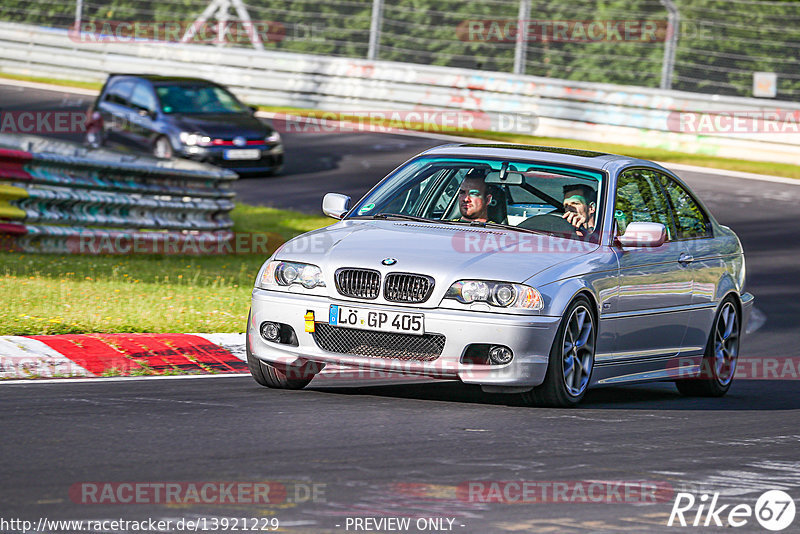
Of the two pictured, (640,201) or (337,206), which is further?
(640,201)

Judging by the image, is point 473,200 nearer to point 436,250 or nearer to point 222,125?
point 436,250

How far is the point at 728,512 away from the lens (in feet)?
19.4

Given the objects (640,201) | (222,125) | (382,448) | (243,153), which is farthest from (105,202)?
(382,448)

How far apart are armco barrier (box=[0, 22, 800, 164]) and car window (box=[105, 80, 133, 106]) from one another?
6.15m

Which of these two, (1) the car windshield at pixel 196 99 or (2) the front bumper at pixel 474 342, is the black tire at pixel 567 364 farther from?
(1) the car windshield at pixel 196 99

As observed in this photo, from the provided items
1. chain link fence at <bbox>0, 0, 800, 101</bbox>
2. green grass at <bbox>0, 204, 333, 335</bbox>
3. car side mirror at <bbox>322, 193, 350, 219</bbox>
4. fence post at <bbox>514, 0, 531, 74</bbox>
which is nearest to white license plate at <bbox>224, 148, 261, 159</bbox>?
green grass at <bbox>0, 204, 333, 335</bbox>

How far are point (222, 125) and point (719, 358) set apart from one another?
14.0 metres

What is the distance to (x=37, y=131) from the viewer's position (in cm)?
2603

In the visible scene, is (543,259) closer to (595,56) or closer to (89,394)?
(89,394)

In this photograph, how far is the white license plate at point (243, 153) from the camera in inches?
878

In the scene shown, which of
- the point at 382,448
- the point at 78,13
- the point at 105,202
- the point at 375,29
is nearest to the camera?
the point at 382,448

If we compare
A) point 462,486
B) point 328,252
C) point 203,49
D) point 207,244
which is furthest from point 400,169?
point 203,49

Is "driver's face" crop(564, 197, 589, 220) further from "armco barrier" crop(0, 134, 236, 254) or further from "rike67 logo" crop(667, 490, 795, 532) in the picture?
"armco barrier" crop(0, 134, 236, 254)

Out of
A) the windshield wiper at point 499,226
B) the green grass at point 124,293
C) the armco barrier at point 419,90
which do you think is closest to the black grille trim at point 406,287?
the windshield wiper at point 499,226
